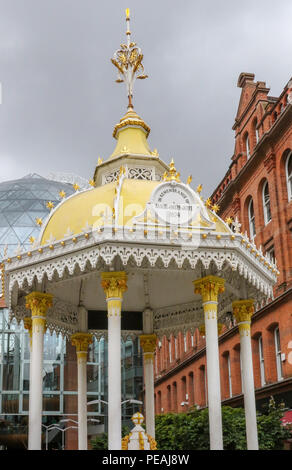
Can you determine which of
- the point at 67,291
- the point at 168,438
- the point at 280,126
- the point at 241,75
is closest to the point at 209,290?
the point at 67,291

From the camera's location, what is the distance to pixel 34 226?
239 feet

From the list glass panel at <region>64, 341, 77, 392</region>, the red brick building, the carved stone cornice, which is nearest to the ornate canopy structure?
the red brick building

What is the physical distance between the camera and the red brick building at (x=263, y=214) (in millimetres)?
37406

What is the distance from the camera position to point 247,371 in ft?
60.0

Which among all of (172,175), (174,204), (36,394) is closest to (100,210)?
(174,204)

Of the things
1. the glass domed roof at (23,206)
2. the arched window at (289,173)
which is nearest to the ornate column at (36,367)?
the arched window at (289,173)

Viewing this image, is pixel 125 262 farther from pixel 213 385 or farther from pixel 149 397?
pixel 149 397

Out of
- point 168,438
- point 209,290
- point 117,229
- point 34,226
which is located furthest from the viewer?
point 34,226

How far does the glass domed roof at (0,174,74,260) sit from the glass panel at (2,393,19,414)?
1575 centimetres

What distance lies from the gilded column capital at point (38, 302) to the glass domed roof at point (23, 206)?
50522 mm

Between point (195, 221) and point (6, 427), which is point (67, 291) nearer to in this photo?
point (195, 221)

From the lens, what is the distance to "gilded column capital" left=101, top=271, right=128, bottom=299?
16.7m

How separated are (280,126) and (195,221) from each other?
2340 centimetres

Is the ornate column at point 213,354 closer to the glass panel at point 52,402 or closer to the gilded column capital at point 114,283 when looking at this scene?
the gilded column capital at point 114,283
